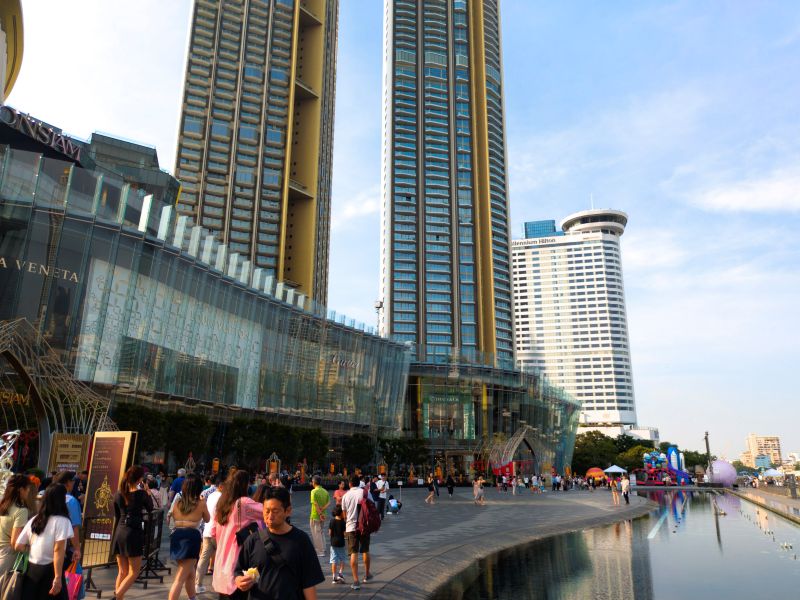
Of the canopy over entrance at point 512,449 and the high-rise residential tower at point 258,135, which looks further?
the high-rise residential tower at point 258,135

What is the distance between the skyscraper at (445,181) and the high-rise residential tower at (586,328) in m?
66.8

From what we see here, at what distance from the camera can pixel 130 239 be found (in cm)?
3203

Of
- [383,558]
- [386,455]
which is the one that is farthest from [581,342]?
[383,558]

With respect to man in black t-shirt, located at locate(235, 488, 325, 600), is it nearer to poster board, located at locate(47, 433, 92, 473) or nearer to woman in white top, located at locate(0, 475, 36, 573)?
woman in white top, located at locate(0, 475, 36, 573)

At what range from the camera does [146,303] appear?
3325 cm

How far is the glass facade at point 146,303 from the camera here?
1117 inches

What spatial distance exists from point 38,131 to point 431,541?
52.7m

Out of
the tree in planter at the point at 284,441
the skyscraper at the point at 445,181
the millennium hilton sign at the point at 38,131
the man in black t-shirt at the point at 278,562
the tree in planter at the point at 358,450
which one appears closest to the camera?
the man in black t-shirt at the point at 278,562

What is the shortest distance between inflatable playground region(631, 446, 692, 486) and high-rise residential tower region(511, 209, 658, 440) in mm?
88064

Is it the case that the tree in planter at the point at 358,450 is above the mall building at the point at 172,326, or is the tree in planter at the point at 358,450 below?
below

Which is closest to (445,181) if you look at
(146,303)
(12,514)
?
(146,303)

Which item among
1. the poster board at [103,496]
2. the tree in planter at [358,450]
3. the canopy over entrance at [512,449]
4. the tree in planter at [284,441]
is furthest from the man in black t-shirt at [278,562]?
the canopy over entrance at [512,449]

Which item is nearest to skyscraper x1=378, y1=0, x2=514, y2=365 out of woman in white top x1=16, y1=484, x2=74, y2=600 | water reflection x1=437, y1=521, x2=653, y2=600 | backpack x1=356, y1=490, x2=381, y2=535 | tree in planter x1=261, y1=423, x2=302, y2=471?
tree in planter x1=261, y1=423, x2=302, y2=471

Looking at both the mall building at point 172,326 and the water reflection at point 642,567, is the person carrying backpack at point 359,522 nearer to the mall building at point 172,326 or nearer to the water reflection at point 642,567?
the water reflection at point 642,567
